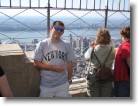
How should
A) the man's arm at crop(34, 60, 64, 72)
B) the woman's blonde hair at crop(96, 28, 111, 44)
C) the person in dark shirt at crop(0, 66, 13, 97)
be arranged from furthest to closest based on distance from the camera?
1. the woman's blonde hair at crop(96, 28, 111, 44)
2. the man's arm at crop(34, 60, 64, 72)
3. the person in dark shirt at crop(0, 66, 13, 97)

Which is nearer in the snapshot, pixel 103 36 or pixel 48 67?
pixel 48 67

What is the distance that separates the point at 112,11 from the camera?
398 centimetres

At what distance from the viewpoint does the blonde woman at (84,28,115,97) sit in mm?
2133

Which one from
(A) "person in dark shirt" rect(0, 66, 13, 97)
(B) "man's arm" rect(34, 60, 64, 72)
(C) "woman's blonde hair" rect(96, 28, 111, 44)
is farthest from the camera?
(C) "woman's blonde hair" rect(96, 28, 111, 44)

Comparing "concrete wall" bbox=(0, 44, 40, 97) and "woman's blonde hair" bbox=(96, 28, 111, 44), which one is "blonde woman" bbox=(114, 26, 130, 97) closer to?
"woman's blonde hair" bbox=(96, 28, 111, 44)

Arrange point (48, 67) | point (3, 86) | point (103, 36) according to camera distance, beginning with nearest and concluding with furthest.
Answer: point (3, 86)
point (48, 67)
point (103, 36)

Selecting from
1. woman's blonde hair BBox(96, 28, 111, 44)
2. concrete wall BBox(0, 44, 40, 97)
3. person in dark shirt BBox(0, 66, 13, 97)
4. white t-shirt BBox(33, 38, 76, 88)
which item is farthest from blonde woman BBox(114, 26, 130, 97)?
person in dark shirt BBox(0, 66, 13, 97)

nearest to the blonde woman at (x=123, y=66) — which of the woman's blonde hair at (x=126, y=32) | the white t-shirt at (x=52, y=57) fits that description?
the woman's blonde hair at (x=126, y=32)

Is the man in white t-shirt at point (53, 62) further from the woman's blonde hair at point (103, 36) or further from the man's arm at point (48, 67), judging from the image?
the woman's blonde hair at point (103, 36)

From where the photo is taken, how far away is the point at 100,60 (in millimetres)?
2148

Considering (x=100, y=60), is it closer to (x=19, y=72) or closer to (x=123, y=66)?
(x=123, y=66)

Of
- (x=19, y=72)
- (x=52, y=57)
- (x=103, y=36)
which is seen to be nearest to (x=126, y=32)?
(x=103, y=36)

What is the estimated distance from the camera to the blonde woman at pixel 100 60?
213cm

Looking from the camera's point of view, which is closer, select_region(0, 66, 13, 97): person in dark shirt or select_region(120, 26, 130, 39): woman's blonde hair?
select_region(0, 66, 13, 97): person in dark shirt
